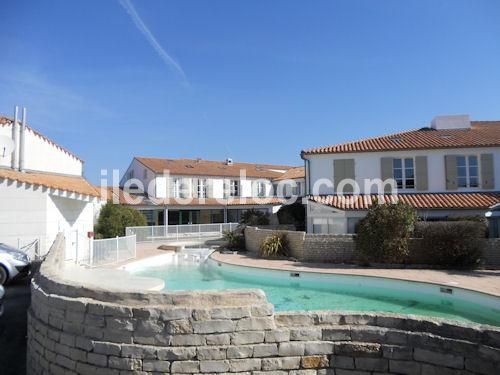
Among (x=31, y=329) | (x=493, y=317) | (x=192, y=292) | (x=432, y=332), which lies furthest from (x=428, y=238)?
(x=31, y=329)

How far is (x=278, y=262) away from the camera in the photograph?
17781mm

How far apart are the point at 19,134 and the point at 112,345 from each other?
51.9 feet

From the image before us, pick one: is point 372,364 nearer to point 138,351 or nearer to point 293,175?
point 138,351

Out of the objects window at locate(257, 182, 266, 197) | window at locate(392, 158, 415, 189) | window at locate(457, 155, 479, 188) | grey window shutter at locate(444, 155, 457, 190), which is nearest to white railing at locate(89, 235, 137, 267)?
window at locate(392, 158, 415, 189)

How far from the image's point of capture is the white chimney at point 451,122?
26.4 metres

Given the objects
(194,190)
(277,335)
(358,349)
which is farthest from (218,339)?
(194,190)

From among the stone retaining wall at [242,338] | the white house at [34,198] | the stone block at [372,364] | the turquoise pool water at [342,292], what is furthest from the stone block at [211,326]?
the white house at [34,198]

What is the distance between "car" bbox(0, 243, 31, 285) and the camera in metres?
11.4

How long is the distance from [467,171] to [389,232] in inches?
352

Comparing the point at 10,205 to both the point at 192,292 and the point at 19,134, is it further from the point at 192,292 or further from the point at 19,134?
the point at 192,292

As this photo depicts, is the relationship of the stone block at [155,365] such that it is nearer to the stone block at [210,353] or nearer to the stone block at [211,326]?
the stone block at [210,353]

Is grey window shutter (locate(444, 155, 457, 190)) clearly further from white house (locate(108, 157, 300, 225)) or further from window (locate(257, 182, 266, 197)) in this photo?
window (locate(257, 182, 266, 197))

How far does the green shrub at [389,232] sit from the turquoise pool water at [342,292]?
2.58m

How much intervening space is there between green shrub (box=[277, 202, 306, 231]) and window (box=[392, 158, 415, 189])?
6.88 m
